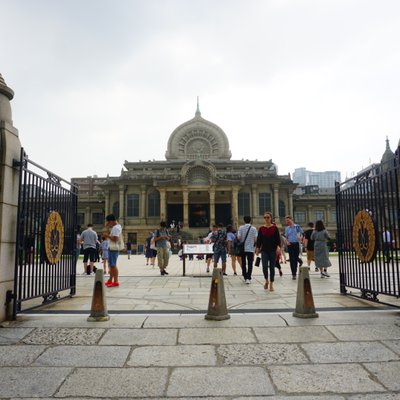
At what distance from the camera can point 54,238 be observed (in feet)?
23.4

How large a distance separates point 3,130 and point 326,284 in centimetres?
843

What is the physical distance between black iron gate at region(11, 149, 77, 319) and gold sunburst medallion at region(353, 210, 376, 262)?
568 centimetres

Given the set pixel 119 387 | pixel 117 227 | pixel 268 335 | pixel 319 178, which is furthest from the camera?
pixel 319 178

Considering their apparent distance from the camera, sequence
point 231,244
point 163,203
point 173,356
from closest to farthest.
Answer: point 173,356 → point 231,244 → point 163,203

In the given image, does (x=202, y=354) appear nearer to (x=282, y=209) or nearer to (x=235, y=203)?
(x=235, y=203)

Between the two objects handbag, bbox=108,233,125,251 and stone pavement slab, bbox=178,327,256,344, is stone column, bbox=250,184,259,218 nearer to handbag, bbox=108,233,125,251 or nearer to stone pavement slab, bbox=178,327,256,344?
handbag, bbox=108,233,125,251

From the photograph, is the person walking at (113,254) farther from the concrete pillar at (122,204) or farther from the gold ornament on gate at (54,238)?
the concrete pillar at (122,204)

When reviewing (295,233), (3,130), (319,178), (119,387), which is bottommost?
(119,387)

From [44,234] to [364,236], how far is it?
5.82 meters

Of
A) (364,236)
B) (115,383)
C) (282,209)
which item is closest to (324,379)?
(115,383)

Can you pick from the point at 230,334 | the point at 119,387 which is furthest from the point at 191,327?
the point at 119,387

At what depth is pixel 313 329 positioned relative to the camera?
16.2 ft

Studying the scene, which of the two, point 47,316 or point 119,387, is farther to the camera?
point 47,316

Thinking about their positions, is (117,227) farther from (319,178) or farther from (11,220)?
(319,178)
